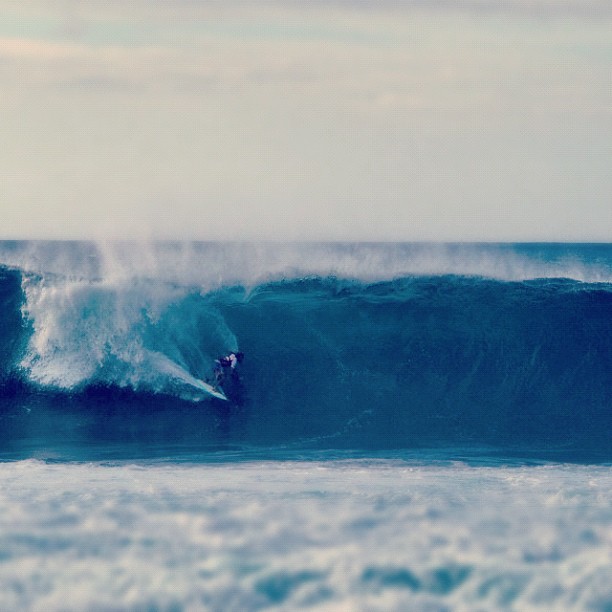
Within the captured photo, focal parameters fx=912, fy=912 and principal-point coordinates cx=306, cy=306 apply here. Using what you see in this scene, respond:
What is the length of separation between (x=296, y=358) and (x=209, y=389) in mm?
1606

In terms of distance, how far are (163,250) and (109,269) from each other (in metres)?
2.06

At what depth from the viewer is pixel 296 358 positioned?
12945 millimetres

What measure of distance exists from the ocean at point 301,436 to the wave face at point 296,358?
0.13 feet

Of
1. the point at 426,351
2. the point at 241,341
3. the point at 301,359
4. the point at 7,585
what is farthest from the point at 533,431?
the point at 7,585

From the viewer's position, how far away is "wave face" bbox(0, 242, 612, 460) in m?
10.7

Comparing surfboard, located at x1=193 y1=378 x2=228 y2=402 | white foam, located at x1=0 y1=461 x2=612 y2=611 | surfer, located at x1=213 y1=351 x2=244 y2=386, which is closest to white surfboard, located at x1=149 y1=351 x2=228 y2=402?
surfboard, located at x1=193 y1=378 x2=228 y2=402

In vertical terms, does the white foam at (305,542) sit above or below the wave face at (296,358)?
below

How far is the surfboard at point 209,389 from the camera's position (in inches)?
462

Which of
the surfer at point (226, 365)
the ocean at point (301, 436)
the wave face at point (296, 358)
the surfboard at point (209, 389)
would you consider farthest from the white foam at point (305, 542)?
the surfer at point (226, 365)

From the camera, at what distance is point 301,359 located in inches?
510

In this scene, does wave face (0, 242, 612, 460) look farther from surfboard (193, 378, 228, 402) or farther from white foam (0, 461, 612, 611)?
white foam (0, 461, 612, 611)

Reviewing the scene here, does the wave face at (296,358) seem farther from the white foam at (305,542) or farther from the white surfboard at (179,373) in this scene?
the white foam at (305,542)

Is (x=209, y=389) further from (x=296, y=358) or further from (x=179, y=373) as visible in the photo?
(x=296, y=358)

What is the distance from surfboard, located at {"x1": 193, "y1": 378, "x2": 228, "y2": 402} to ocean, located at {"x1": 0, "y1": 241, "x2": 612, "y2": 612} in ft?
0.35
